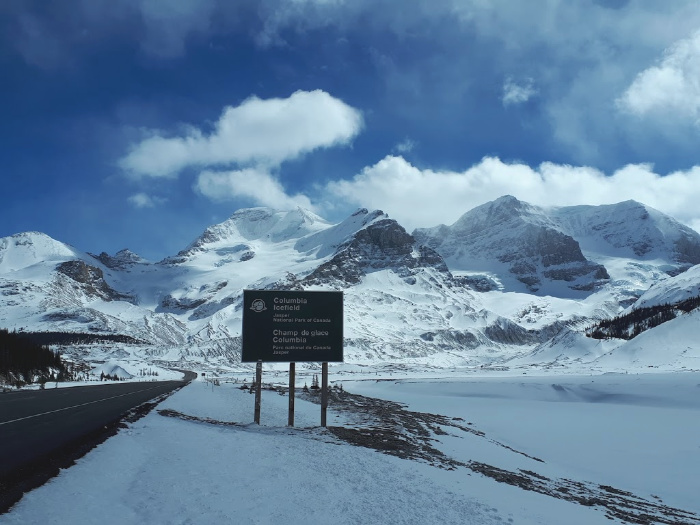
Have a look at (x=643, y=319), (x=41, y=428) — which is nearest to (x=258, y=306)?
(x=41, y=428)

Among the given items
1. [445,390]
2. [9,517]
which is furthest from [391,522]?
[445,390]

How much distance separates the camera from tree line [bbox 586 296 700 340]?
445 feet

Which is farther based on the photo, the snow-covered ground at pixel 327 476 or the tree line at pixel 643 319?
the tree line at pixel 643 319

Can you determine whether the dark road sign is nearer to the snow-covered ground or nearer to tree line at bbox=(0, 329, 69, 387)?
the snow-covered ground

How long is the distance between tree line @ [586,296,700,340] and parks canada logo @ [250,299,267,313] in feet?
445

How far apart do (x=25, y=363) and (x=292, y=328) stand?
66143 millimetres

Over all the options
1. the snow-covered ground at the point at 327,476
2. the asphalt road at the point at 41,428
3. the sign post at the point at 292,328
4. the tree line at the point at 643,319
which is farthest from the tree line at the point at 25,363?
the tree line at the point at 643,319

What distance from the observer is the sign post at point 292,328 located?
62.3 feet

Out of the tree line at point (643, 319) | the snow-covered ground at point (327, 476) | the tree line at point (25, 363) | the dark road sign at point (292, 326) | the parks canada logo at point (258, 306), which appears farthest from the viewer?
the tree line at point (643, 319)

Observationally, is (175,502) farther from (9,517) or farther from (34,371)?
(34,371)

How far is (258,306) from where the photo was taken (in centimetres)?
1919

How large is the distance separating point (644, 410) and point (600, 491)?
23656 mm

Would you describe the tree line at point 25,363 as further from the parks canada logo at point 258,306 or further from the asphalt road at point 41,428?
the parks canada logo at point 258,306

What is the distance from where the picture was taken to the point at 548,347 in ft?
499
